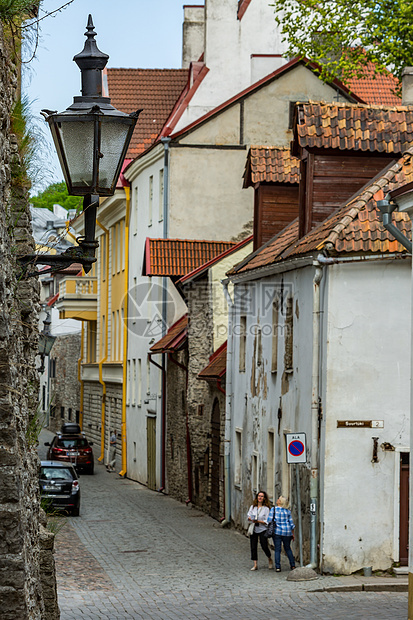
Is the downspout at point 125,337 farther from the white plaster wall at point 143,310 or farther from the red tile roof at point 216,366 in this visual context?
the red tile roof at point 216,366

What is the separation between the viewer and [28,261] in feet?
20.7

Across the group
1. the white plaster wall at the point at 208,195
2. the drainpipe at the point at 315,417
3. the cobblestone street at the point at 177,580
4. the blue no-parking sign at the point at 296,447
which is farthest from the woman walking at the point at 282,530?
the white plaster wall at the point at 208,195

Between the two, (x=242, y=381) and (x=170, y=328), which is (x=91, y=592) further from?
(x=170, y=328)

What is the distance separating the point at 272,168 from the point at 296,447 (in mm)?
8364

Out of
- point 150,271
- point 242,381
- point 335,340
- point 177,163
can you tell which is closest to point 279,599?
point 335,340

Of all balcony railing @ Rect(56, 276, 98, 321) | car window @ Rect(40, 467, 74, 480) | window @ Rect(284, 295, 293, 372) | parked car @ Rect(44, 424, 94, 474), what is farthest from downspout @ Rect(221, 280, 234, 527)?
balcony railing @ Rect(56, 276, 98, 321)

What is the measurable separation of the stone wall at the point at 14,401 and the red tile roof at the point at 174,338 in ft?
74.0

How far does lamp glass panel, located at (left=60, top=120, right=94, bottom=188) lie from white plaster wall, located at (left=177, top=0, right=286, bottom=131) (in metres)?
29.9

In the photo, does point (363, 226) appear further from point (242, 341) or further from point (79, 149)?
point (79, 149)

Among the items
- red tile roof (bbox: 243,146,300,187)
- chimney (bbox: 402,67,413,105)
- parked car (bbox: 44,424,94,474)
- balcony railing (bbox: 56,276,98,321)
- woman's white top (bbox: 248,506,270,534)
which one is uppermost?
chimney (bbox: 402,67,413,105)

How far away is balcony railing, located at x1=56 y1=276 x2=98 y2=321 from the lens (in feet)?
155

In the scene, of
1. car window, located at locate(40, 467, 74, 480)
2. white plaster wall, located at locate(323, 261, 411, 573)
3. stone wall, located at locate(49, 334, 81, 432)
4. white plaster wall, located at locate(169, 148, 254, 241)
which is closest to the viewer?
white plaster wall, located at locate(323, 261, 411, 573)

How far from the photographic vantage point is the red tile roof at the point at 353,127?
64.3 feet

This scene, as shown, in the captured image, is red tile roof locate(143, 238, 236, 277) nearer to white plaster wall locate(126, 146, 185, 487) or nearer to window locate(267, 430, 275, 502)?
white plaster wall locate(126, 146, 185, 487)
